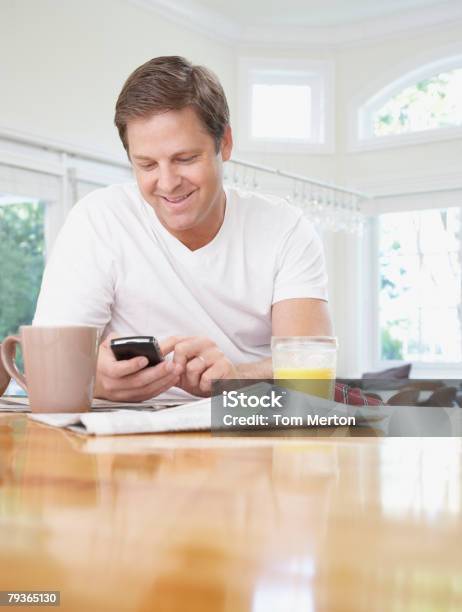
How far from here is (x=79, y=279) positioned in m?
1.60

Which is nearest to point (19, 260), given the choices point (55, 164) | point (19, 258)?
point (19, 258)

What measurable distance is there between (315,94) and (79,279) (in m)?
5.86

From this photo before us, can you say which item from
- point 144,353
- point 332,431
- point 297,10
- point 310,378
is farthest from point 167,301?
point 297,10

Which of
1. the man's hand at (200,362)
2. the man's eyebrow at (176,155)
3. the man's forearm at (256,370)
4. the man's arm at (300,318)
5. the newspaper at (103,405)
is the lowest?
the newspaper at (103,405)

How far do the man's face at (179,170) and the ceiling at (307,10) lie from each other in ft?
16.3

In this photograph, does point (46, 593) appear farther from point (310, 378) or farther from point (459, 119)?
point (459, 119)

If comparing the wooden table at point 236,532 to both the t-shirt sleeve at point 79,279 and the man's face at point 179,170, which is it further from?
the man's face at point 179,170

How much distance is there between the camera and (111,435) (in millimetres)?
766

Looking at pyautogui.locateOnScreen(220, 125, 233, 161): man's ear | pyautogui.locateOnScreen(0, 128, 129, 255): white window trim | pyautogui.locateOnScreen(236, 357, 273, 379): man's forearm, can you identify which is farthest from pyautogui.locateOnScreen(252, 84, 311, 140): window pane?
pyautogui.locateOnScreen(236, 357, 273, 379): man's forearm

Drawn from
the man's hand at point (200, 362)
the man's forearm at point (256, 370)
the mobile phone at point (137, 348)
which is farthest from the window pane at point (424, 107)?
the mobile phone at point (137, 348)

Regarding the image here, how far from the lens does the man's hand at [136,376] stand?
1.08 m

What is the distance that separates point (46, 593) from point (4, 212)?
4825mm

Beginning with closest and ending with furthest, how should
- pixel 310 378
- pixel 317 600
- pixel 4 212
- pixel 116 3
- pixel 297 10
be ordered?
pixel 317 600 → pixel 310 378 → pixel 4 212 → pixel 116 3 → pixel 297 10

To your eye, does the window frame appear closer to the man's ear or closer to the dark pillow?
the dark pillow
